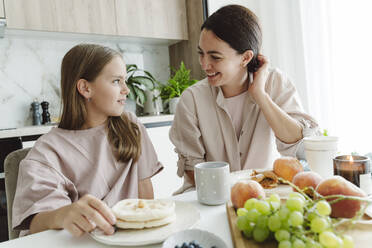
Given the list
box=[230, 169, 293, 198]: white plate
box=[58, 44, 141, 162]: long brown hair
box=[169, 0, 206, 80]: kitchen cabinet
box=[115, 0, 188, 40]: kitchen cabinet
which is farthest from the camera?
box=[169, 0, 206, 80]: kitchen cabinet

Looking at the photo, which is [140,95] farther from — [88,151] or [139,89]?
[88,151]

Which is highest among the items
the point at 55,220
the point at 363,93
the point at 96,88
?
the point at 96,88

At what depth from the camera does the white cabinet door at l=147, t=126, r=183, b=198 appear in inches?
105

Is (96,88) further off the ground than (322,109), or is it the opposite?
(96,88)

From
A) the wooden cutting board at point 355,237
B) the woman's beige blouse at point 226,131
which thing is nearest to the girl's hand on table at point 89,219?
the wooden cutting board at point 355,237

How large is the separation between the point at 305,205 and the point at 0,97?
2.73 m

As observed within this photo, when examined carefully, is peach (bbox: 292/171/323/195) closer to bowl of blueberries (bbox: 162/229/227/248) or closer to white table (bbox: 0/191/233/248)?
white table (bbox: 0/191/233/248)

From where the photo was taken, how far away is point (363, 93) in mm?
2287

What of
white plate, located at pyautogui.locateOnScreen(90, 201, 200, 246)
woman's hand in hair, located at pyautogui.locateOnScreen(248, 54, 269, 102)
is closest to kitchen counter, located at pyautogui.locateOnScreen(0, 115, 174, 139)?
woman's hand in hair, located at pyautogui.locateOnScreen(248, 54, 269, 102)

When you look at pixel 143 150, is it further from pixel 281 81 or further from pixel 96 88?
pixel 281 81

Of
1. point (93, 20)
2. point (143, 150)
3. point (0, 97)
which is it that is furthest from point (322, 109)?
point (0, 97)

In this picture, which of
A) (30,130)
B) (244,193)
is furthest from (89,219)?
(30,130)

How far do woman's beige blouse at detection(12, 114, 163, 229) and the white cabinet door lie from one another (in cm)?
138

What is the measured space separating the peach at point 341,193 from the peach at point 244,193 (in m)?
0.13
